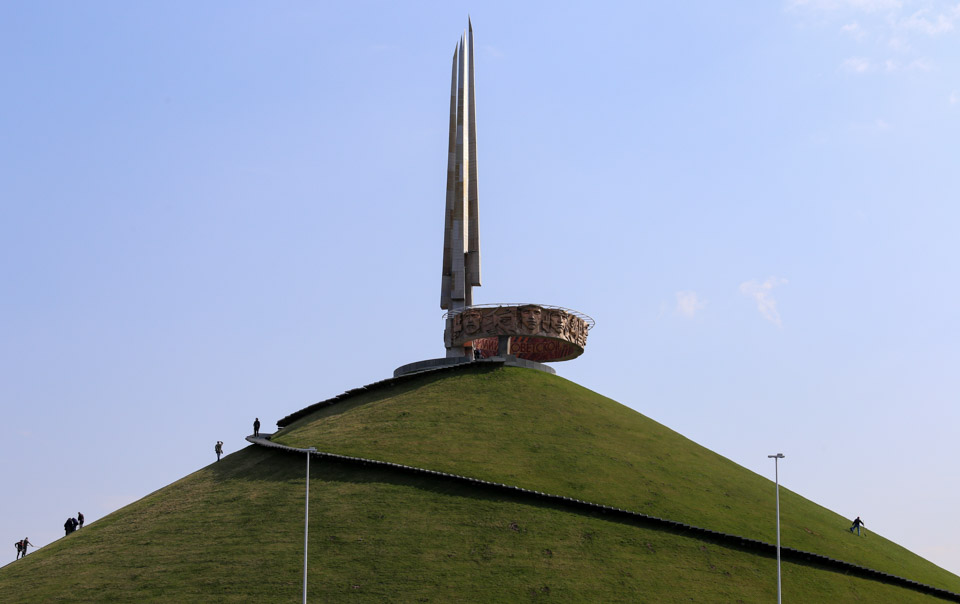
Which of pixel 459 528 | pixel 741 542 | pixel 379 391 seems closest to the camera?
pixel 459 528

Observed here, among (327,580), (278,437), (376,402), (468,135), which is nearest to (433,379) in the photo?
(376,402)

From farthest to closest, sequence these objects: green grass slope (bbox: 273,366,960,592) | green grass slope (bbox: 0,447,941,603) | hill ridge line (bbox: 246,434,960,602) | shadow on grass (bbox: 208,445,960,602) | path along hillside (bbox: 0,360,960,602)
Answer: green grass slope (bbox: 273,366,960,592), shadow on grass (bbox: 208,445,960,602), hill ridge line (bbox: 246,434,960,602), path along hillside (bbox: 0,360,960,602), green grass slope (bbox: 0,447,941,603)

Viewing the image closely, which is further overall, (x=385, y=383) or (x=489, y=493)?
(x=385, y=383)

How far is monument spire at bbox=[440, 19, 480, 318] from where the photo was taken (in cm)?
8594

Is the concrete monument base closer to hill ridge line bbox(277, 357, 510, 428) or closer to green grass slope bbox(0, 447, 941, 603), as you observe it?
hill ridge line bbox(277, 357, 510, 428)

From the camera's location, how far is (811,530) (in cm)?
6069

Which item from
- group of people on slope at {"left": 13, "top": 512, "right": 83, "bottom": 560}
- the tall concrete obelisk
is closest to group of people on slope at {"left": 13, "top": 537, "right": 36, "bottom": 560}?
group of people on slope at {"left": 13, "top": 512, "right": 83, "bottom": 560}

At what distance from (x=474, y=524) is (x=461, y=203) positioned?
38.4 metres

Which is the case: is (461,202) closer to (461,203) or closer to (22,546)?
(461,203)

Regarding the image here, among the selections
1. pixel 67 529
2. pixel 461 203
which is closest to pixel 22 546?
pixel 67 529

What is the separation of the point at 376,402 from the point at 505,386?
379 inches

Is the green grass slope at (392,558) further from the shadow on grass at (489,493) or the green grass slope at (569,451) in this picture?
the green grass slope at (569,451)

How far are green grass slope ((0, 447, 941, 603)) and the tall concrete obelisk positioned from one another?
2729 centimetres

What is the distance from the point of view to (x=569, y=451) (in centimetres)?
6531
